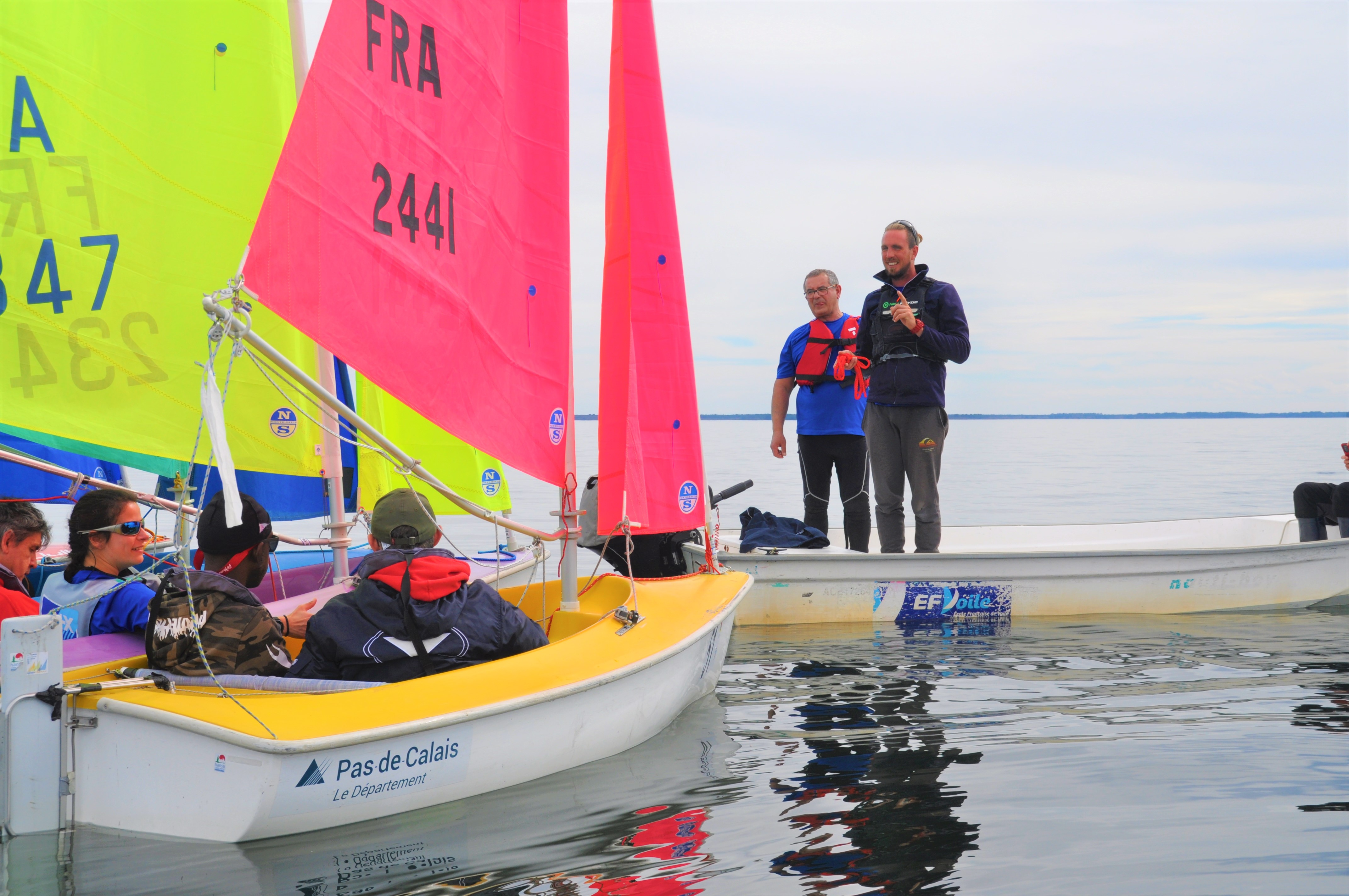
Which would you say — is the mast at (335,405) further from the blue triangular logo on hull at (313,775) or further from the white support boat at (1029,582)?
the white support boat at (1029,582)

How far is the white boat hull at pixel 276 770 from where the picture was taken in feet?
9.27

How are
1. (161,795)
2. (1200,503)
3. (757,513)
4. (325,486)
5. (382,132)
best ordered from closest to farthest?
(161,795) → (382,132) → (325,486) → (757,513) → (1200,503)

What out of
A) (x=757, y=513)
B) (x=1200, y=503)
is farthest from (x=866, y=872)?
(x=1200, y=503)

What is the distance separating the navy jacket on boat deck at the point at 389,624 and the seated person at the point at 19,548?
103 cm

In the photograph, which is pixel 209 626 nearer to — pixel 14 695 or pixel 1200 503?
pixel 14 695

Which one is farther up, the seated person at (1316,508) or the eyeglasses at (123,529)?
the eyeglasses at (123,529)

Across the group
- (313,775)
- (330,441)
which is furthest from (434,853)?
(330,441)

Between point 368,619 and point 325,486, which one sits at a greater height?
point 325,486

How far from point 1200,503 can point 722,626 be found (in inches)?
582

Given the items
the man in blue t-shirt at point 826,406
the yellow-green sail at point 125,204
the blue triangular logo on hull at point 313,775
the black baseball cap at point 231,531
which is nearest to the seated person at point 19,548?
→ the black baseball cap at point 231,531

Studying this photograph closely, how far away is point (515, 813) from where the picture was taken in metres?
3.34

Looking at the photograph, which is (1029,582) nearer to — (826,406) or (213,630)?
(826,406)

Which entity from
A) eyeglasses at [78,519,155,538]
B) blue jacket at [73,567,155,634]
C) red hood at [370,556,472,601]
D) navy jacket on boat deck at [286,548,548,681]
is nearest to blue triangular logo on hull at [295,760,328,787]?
navy jacket on boat deck at [286,548,548,681]

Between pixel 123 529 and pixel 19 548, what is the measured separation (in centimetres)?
41
